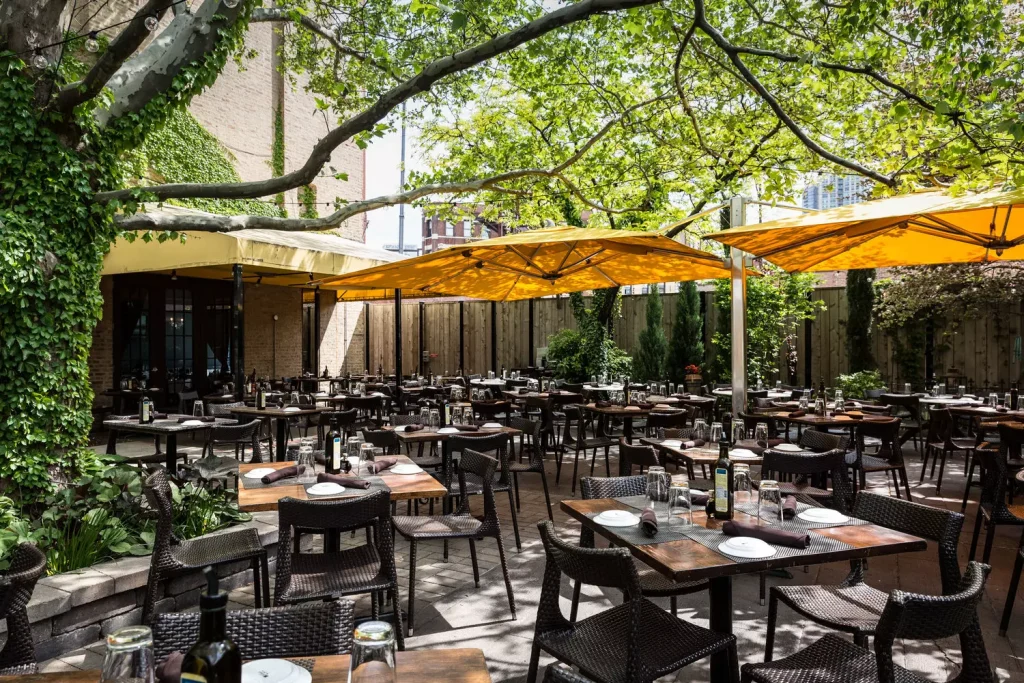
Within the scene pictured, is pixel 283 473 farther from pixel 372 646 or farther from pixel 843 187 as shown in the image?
pixel 843 187

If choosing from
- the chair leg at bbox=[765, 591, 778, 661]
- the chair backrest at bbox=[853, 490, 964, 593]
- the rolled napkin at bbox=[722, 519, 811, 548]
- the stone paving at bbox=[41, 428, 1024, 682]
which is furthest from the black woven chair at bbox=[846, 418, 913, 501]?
the rolled napkin at bbox=[722, 519, 811, 548]

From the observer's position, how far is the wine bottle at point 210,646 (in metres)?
1.24

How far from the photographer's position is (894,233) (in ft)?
21.8

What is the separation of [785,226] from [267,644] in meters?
4.84

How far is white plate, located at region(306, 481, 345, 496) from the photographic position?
3732 mm

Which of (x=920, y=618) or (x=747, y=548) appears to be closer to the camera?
(x=920, y=618)

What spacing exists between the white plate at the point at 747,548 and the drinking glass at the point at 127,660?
2003 millimetres

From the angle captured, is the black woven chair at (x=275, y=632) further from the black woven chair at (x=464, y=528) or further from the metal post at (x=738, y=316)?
the metal post at (x=738, y=316)

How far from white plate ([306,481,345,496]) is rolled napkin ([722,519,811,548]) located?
1.96 meters

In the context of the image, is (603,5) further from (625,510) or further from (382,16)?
(382,16)

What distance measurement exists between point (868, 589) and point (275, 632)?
2679mm

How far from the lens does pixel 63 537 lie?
4.25m

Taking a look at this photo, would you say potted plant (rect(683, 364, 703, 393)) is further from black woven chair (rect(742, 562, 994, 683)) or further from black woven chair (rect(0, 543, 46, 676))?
black woven chair (rect(0, 543, 46, 676))

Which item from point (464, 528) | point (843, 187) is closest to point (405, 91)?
point (464, 528)
